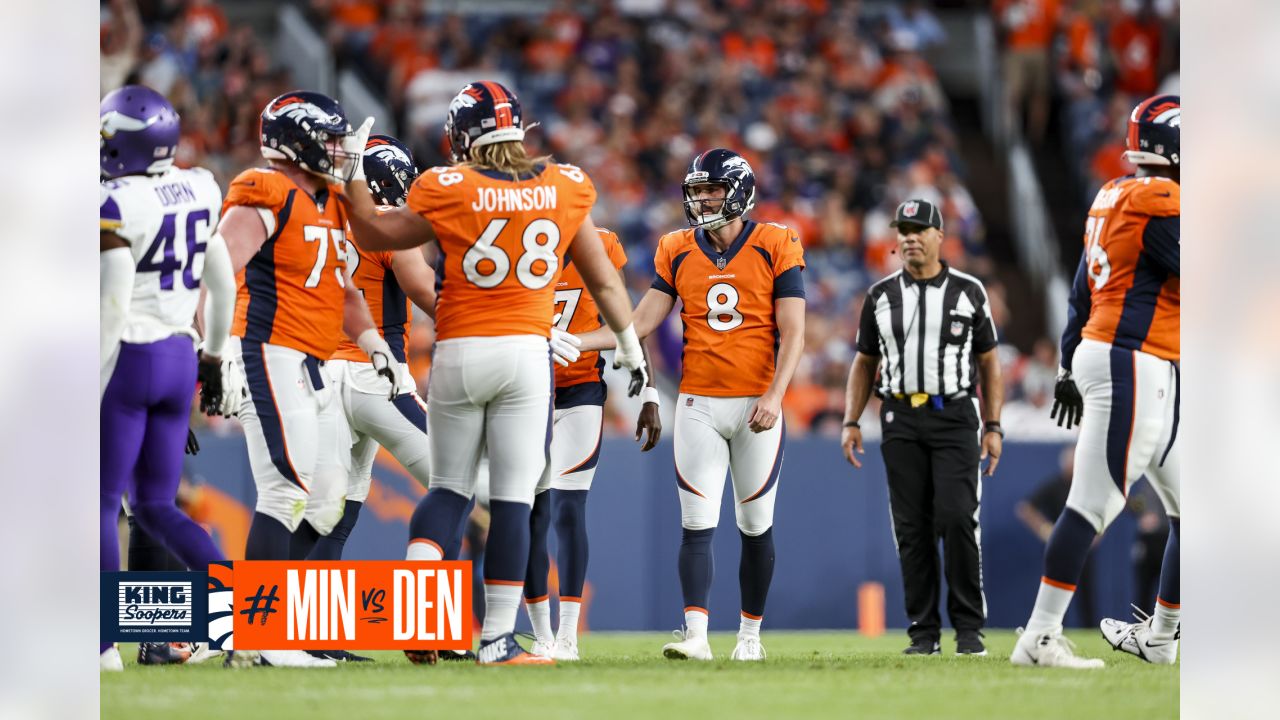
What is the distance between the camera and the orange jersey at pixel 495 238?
5.67m

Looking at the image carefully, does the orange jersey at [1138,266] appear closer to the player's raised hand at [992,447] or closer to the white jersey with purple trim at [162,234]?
the player's raised hand at [992,447]

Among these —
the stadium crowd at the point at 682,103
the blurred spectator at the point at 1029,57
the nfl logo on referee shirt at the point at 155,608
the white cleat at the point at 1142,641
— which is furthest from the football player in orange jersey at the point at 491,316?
the blurred spectator at the point at 1029,57

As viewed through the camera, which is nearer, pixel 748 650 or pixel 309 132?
pixel 309 132

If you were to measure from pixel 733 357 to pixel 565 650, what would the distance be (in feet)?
4.51

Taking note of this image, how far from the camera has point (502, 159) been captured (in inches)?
227

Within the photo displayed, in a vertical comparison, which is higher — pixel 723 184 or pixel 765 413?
pixel 723 184

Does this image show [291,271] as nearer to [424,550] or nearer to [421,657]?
[424,550]

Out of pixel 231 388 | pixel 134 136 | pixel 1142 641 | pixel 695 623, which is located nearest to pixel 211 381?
pixel 231 388

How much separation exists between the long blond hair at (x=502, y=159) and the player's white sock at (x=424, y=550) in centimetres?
130

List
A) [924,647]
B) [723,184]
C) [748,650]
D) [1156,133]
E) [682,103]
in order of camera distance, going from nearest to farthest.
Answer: [1156,133] → [748,650] → [723,184] → [924,647] → [682,103]
